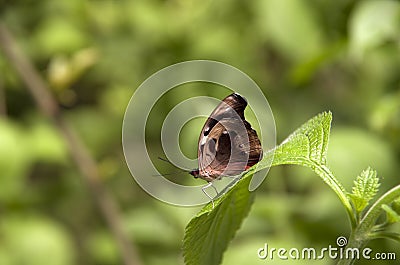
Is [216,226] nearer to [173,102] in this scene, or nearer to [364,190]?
[364,190]

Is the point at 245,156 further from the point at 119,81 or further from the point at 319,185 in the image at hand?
the point at 119,81

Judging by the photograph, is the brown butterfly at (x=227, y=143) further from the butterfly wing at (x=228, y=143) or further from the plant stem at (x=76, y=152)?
the plant stem at (x=76, y=152)

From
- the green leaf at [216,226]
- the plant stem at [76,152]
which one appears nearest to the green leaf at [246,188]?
the green leaf at [216,226]

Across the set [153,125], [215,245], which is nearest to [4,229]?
[153,125]
